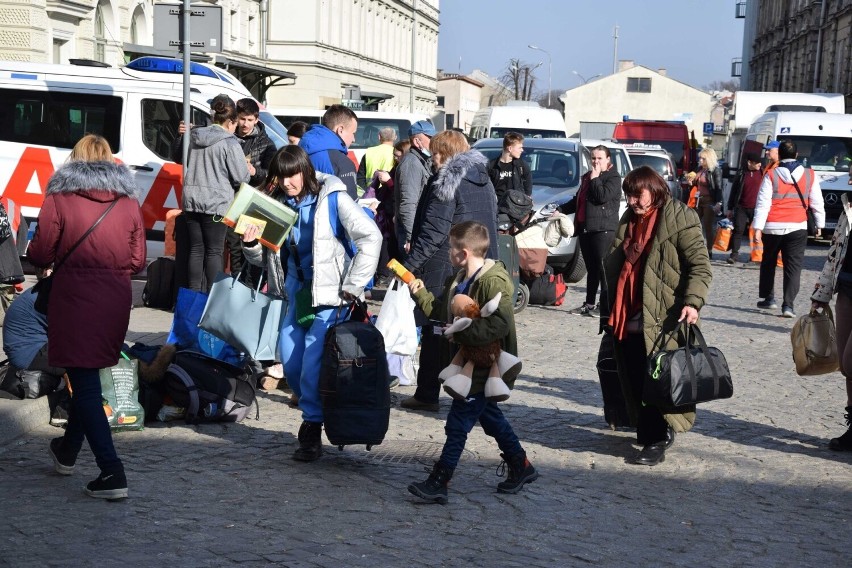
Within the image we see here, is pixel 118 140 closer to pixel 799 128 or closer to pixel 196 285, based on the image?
pixel 196 285

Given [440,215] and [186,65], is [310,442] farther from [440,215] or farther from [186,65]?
[186,65]

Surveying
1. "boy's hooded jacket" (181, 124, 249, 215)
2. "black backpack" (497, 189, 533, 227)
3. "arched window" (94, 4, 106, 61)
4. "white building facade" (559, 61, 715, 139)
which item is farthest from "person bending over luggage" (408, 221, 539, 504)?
"white building facade" (559, 61, 715, 139)

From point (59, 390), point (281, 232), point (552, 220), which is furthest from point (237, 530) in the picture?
point (552, 220)

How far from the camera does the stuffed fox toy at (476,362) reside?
562 cm

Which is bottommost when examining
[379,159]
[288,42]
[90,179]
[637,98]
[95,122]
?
[90,179]

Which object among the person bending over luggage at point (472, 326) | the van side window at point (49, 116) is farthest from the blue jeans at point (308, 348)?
the van side window at point (49, 116)

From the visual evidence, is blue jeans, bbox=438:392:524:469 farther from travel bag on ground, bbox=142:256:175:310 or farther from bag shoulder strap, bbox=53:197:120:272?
travel bag on ground, bbox=142:256:175:310

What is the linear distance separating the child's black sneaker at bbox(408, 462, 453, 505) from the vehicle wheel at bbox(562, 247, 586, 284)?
920 centimetres

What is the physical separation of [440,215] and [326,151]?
1.66 metres

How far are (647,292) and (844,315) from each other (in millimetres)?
1521

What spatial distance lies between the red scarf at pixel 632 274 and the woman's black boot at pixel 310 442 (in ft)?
5.85

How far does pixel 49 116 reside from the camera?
12922mm

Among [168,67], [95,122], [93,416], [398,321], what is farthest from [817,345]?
[168,67]

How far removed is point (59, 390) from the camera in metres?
7.16
